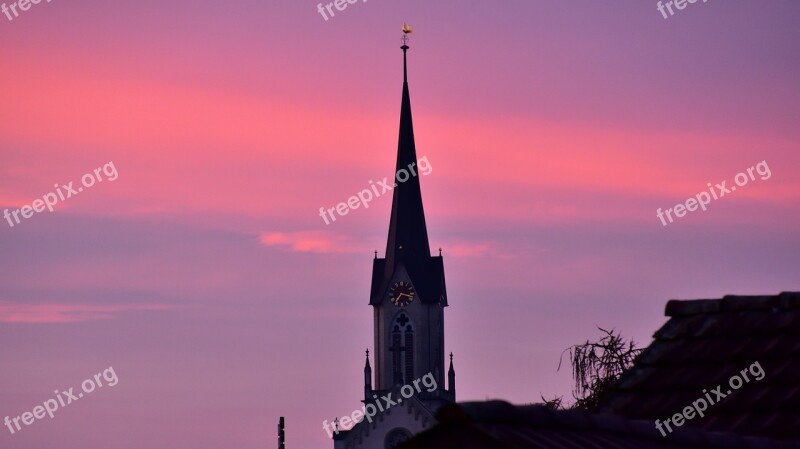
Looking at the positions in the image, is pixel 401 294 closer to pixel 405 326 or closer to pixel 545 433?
pixel 405 326

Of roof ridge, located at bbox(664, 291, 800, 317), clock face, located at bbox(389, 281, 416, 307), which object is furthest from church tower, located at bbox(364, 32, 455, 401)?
roof ridge, located at bbox(664, 291, 800, 317)

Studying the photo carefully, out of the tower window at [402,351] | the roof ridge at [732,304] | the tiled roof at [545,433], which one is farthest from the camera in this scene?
the tower window at [402,351]

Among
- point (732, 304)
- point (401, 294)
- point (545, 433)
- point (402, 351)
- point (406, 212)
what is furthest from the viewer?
point (402, 351)

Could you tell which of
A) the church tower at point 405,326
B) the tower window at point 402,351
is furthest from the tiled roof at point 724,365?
the tower window at point 402,351

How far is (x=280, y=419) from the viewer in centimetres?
5756

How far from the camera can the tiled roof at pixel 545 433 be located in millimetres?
10711

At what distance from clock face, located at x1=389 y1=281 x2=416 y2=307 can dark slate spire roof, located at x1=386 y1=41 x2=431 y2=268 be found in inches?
57.8

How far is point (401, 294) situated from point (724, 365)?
96392 millimetres

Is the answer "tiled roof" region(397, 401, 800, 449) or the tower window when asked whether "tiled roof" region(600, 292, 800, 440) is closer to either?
"tiled roof" region(397, 401, 800, 449)

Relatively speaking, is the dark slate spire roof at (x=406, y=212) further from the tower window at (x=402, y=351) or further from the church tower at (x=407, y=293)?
the tower window at (x=402, y=351)

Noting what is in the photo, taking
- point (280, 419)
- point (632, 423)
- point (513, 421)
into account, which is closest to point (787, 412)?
point (632, 423)

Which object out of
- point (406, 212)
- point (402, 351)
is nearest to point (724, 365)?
point (406, 212)

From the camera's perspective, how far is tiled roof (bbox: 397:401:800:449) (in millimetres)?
10711

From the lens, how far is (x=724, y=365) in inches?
659
